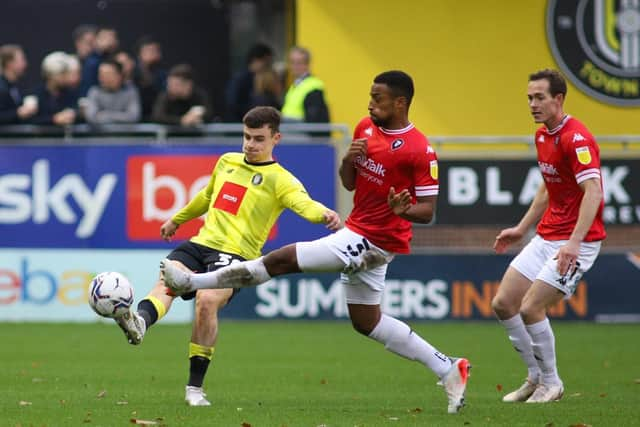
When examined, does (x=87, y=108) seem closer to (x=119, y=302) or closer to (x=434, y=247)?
(x=434, y=247)

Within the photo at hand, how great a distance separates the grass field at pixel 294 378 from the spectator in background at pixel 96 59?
11.1ft

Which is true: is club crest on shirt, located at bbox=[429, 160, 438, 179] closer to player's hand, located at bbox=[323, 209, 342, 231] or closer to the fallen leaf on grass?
player's hand, located at bbox=[323, 209, 342, 231]

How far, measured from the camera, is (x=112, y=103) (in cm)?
1834

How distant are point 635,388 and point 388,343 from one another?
3.01 meters

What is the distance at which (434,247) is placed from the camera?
1812cm

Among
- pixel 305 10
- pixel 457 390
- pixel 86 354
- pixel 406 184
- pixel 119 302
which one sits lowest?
pixel 86 354

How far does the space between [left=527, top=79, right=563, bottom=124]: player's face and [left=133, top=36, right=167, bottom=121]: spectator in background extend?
8.88 metres

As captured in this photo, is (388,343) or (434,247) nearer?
(388,343)

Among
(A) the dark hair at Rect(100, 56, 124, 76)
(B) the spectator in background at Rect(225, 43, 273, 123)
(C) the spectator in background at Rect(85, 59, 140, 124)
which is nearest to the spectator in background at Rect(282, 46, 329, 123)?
(B) the spectator in background at Rect(225, 43, 273, 123)

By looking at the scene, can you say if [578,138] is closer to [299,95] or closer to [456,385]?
[456,385]

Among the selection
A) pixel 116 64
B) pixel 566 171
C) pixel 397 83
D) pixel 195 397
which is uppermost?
pixel 397 83

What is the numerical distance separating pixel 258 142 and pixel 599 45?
10595 mm

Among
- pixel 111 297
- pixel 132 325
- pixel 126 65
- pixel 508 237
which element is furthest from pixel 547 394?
pixel 126 65

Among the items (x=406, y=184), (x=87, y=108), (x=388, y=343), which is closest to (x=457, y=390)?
(x=388, y=343)
